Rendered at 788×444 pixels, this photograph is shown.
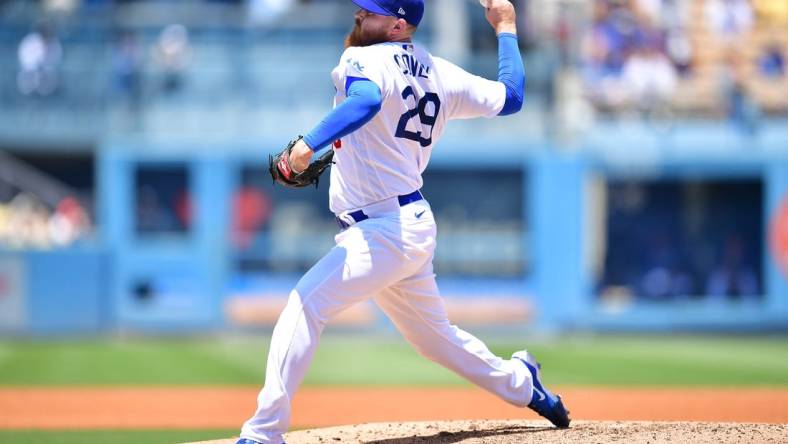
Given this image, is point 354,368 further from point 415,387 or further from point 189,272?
point 189,272

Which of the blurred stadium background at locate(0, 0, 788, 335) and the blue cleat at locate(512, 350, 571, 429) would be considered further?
the blurred stadium background at locate(0, 0, 788, 335)

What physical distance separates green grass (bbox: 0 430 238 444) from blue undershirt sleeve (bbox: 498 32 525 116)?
2642 mm

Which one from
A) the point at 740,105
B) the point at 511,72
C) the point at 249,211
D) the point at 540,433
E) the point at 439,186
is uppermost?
the point at 740,105

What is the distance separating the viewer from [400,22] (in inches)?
165

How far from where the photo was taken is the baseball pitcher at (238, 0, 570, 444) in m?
3.98

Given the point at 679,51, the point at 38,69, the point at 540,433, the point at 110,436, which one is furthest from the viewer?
the point at 679,51

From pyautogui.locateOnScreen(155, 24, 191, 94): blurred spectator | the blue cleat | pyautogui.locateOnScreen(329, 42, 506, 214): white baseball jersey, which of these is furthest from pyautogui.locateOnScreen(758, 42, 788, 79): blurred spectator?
pyautogui.locateOnScreen(329, 42, 506, 214): white baseball jersey

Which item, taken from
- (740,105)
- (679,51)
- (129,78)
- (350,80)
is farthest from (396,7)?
(679,51)

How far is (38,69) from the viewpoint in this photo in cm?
1681

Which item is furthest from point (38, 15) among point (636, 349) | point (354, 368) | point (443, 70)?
point (443, 70)

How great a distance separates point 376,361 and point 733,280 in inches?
255

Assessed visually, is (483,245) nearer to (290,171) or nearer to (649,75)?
(649,75)

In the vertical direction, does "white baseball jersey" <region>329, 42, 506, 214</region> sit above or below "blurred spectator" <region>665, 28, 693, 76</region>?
below

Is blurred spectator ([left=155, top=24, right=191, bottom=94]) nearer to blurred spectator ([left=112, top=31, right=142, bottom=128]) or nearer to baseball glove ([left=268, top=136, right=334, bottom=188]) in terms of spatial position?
blurred spectator ([left=112, top=31, right=142, bottom=128])
